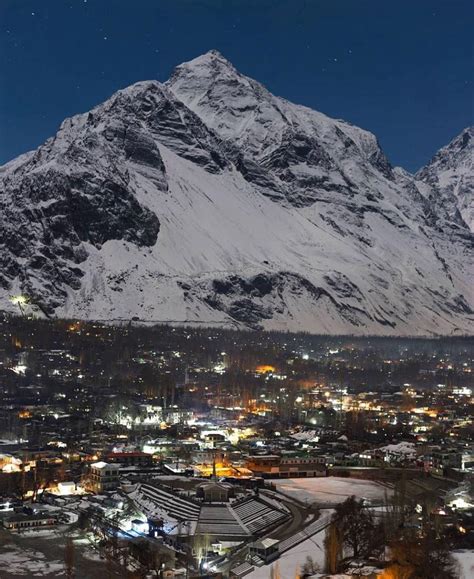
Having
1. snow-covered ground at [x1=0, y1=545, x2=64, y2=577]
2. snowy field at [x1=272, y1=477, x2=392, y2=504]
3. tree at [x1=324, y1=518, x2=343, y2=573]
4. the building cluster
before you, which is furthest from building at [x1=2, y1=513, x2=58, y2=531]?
snowy field at [x1=272, y1=477, x2=392, y2=504]

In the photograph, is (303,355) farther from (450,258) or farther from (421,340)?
(450,258)

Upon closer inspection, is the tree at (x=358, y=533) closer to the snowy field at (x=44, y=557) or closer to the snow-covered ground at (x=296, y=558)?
the snow-covered ground at (x=296, y=558)

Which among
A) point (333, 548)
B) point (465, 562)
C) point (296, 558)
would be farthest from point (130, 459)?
point (465, 562)

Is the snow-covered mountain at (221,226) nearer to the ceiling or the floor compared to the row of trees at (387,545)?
nearer to the ceiling

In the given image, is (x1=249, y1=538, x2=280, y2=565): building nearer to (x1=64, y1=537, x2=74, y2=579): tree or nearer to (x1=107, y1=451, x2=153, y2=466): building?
(x1=64, y1=537, x2=74, y2=579): tree

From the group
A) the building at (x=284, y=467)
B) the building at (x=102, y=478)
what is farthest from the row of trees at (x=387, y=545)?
the building at (x=284, y=467)

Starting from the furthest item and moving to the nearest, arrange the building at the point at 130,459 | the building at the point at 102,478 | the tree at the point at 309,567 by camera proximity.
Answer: the building at the point at 130,459 < the building at the point at 102,478 < the tree at the point at 309,567

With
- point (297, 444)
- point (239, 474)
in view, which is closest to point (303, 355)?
point (297, 444)
